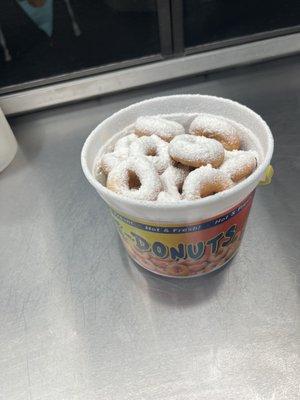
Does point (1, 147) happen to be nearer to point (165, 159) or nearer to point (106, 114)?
point (106, 114)

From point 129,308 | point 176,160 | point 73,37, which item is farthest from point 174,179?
point 73,37

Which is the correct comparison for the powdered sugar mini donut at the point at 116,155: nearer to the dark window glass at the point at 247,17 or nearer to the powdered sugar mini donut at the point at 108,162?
the powdered sugar mini donut at the point at 108,162

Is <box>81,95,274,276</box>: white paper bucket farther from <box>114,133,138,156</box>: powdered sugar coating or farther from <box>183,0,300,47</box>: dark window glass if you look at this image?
<box>183,0,300,47</box>: dark window glass

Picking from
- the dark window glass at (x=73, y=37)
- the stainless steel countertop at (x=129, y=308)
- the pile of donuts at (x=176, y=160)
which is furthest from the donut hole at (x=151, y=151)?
the dark window glass at (x=73, y=37)

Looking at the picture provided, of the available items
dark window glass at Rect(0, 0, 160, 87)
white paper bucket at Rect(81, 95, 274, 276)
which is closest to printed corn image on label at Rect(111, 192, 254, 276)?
white paper bucket at Rect(81, 95, 274, 276)

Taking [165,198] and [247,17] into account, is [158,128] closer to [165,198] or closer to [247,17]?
[165,198]

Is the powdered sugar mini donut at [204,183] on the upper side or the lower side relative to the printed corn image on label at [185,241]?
upper
